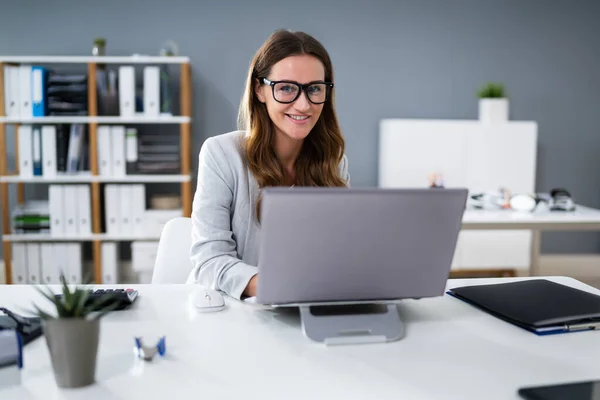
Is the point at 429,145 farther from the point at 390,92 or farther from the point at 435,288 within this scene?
the point at 435,288

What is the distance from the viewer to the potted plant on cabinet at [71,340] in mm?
868

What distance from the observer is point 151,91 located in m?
3.66

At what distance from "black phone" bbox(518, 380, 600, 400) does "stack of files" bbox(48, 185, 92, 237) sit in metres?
3.32

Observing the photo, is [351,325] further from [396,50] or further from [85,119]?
[396,50]

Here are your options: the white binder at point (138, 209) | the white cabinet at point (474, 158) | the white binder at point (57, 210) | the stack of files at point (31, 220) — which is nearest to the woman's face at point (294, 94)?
the white binder at point (138, 209)

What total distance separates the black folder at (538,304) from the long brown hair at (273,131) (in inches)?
22.2

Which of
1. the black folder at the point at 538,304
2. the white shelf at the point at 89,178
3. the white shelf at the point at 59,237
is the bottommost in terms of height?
the white shelf at the point at 59,237

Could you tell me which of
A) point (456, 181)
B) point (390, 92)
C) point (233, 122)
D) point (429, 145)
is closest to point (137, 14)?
point (233, 122)

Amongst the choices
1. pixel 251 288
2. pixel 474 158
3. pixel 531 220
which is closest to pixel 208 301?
pixel 251 288

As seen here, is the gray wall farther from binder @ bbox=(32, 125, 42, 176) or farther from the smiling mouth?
the smiling mouth

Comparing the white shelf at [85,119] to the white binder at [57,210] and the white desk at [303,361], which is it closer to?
the white binder at [57,210]

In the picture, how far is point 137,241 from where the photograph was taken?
152 inches

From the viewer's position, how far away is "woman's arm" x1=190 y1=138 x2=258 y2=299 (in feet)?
4.51

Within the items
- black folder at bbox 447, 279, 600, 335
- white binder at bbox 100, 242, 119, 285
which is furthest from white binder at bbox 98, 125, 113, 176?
black folder at bbox 447, 279, 600, 335
